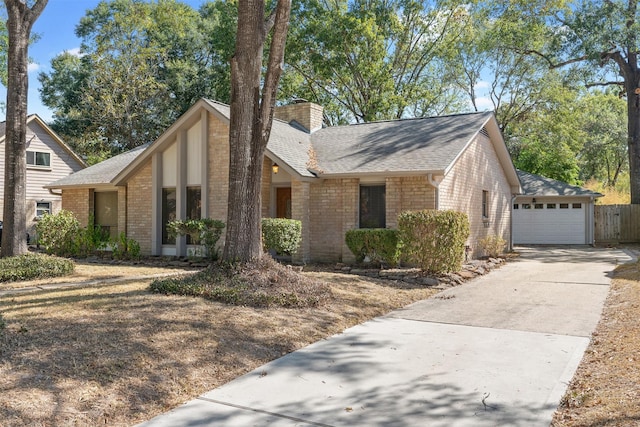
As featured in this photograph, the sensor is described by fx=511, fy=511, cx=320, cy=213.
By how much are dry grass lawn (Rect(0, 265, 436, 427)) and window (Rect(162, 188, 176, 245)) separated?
26.2 ft

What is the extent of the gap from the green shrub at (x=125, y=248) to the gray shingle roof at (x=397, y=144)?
21.1 feet

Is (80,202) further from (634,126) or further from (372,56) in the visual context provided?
(634,126)

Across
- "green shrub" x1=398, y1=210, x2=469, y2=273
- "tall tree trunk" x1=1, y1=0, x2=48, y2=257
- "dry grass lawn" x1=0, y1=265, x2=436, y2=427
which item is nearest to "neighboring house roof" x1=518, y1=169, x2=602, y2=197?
"green shrub" x1=398, y1=210, x2=469, y2=273

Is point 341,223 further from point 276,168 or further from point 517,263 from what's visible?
point 517,263

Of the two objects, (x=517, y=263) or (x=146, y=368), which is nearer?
(x=146, y=368)

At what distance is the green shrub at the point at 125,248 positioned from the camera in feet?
53.0

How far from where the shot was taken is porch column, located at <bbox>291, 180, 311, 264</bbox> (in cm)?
1469

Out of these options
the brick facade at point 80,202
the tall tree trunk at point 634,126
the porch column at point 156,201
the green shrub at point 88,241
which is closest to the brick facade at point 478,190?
the porch column at point 156,201

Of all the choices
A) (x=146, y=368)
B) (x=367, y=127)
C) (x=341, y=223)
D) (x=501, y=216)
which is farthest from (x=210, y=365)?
(x=501, y=216)

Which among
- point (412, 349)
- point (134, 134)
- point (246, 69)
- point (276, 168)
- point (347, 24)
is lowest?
point (412, 349)

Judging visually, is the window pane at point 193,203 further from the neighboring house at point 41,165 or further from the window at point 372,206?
the neighboring house at point 41,165

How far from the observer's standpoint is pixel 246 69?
8852 millimetres

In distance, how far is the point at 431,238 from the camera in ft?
36.6

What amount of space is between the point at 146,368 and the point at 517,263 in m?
13.8
